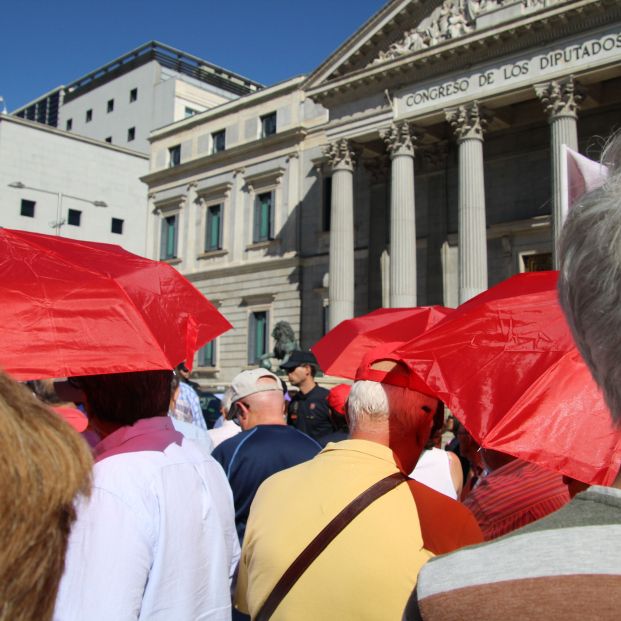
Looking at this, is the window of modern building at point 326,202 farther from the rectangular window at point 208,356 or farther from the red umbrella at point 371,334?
the red umbrella at point 371,334

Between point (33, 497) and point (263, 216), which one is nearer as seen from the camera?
point (33, 497)

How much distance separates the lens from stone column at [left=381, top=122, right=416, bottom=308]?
2192cm

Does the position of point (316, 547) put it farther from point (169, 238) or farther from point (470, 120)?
point (169, 238)

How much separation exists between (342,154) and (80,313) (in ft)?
73.4

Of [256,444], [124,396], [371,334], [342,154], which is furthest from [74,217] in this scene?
[124,396]

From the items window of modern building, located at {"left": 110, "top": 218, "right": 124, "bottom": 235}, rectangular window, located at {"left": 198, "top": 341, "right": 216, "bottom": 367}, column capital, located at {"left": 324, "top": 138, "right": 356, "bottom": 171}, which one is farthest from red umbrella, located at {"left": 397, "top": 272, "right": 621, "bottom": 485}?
window of modern building, located at {"left": 110, "top": 218, "right": 124, "bottom": 235}

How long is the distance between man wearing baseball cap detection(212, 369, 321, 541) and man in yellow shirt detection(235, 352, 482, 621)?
1162mm

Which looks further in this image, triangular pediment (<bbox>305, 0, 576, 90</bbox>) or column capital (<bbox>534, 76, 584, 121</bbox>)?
triangular pediment (<bbox>305, 0, 576, 90</bbox>)

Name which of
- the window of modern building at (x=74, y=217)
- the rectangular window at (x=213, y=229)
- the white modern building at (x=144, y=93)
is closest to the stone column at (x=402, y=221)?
the rectangular window at (x=213, y=229)

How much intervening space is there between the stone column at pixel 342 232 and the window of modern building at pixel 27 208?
23.1 m

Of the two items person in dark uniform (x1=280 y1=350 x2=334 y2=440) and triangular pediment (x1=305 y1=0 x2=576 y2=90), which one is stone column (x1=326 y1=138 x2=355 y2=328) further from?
person in dark uniform (x1=280 y1=350 x2=334 y2=440)

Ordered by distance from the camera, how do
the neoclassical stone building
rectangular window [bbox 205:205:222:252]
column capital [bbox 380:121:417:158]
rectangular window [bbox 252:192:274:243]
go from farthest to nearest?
rectangular window [bbox 205:205:222:252] < rectangular window [bbox 252:192:274:243] < column capital [bbox 380:121:417:158] < the neoclassical stone building

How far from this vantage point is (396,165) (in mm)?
22594

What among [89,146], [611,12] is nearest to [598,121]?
[611,12]
